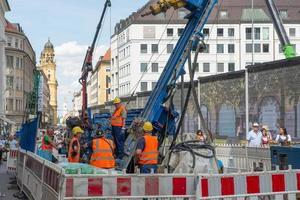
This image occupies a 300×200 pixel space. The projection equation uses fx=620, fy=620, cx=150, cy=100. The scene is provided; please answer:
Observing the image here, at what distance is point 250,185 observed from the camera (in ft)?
29.0

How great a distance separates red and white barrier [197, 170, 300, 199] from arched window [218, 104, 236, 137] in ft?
56.7

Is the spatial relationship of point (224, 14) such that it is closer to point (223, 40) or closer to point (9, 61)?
point (223, 40)

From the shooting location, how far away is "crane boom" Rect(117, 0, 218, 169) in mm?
15344

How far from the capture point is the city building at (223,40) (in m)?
103

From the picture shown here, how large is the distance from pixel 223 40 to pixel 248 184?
9830 centimetres

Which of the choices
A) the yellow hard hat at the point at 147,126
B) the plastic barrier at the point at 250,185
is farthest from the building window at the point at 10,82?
the plastic barrier at the point at 250,185

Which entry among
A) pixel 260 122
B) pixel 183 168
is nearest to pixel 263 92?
pixel 260 122

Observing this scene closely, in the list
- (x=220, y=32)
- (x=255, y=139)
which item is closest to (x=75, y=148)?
(x=255, y=139)

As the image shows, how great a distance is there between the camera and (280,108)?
75.2 ft

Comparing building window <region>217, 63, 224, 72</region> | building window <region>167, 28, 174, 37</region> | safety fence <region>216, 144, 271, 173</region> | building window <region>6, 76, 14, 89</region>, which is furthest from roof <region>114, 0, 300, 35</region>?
safety fence <region>216, 144, 271, 173</region>

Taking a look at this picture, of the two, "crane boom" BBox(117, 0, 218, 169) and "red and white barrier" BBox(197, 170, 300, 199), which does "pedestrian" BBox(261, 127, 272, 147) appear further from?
"red and white barrier" BBox(197, 170, 300, 199)

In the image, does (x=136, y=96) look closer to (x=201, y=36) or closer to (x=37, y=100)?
(x=37, y=100)

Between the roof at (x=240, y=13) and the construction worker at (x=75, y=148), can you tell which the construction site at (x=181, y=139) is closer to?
the construction worker at (x=75, y=148)

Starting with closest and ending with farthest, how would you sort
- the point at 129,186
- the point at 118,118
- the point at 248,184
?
the point at 129,186, the point at 248,184, the point at 118,118
